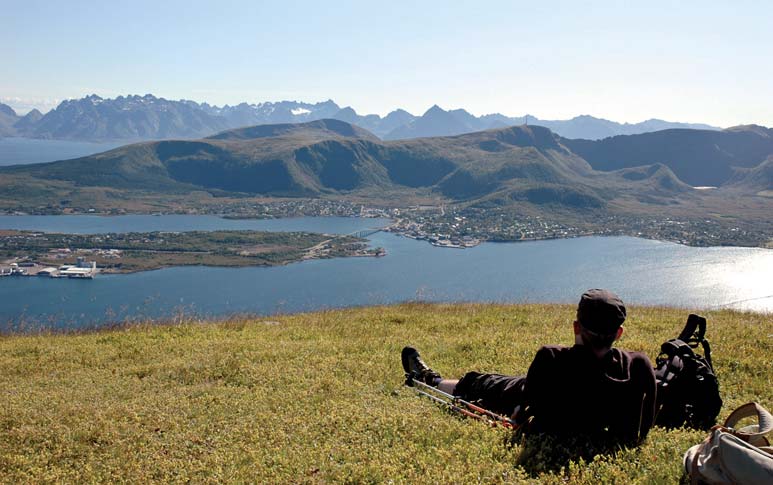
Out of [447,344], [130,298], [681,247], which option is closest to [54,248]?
[130,298]

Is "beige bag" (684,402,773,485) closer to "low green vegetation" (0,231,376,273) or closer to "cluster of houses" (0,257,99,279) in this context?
"cluster of houses" (0,257,99,279)

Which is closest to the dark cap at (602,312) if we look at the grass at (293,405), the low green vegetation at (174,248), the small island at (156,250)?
the grass at (293,405)

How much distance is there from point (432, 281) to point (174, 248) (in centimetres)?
6724

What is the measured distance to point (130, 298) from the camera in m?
74.9

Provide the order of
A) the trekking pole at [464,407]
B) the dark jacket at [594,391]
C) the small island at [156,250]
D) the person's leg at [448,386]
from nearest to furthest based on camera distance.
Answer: the dark jacket at [594,391]
the trekking pole at [464,407]
the person's leg at [448,386]
the small island at [156,250]

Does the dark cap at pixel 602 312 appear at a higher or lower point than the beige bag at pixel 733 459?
higher

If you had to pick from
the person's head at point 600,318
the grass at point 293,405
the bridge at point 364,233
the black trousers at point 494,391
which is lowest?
the bridge at point 364,233

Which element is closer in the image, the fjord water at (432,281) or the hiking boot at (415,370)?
the hiking boot at (415,370)

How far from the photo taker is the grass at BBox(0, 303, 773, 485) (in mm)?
6094

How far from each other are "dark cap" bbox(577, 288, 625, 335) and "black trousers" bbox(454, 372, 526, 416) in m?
1.46

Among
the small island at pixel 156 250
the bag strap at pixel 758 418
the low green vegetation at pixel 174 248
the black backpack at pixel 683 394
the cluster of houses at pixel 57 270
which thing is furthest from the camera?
the low green vegetation at pixel 174 248

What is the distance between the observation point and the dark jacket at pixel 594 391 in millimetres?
6012

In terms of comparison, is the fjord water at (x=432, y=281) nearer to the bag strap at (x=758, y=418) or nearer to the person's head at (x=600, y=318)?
the person's head at (x=600, y=318)

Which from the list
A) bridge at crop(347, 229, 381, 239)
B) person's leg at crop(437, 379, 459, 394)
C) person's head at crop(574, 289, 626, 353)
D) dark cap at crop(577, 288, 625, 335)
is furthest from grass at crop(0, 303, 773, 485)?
bridge at crop(347, 229, 381, 239)
